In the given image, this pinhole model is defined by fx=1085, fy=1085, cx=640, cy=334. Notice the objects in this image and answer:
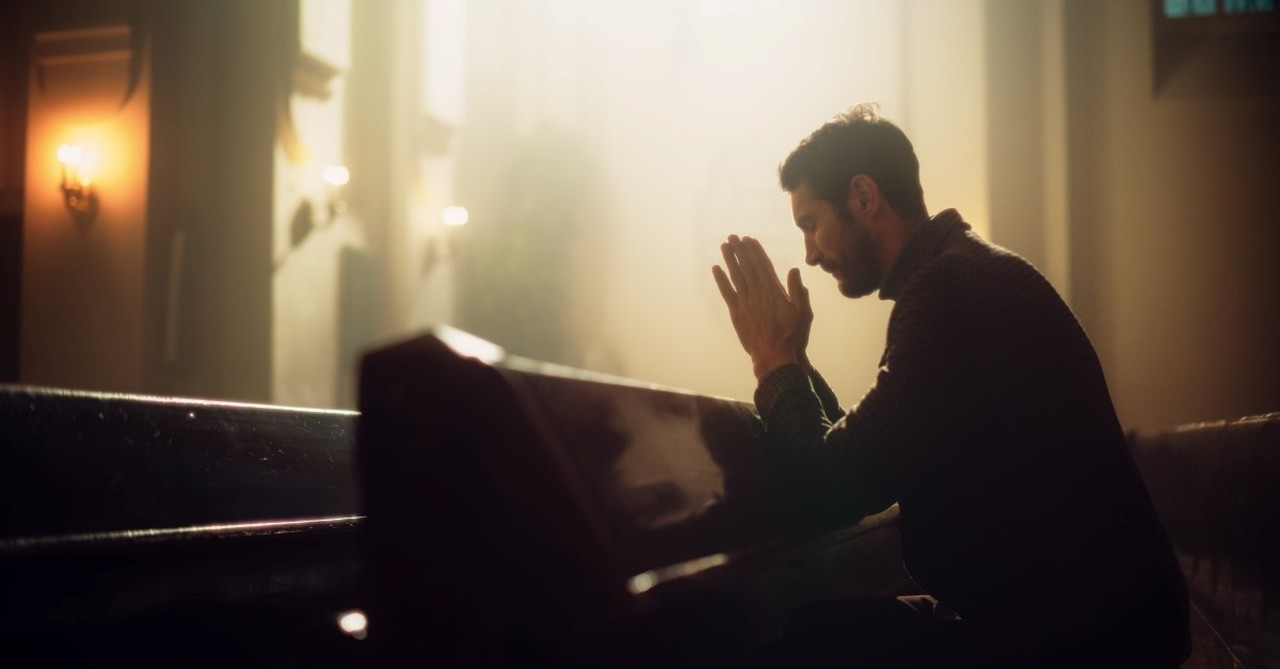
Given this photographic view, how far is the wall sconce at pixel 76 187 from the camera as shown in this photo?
6254 millimetres

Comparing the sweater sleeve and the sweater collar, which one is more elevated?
the sweater collar

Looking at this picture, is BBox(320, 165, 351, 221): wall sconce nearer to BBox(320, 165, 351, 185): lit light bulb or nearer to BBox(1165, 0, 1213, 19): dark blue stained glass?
BBox(320, 165, 351, 185): lit light bulb

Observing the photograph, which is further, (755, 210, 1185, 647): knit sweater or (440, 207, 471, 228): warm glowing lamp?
(440, 207, 471, 228): warm glowing lamp

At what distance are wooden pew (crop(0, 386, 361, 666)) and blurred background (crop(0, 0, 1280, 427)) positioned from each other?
4.67m

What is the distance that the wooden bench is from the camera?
2.36 meters

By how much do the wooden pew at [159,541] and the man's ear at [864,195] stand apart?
1.02 m

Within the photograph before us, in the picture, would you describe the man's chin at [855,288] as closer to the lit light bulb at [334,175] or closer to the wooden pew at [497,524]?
the wooden pew at [497,524]

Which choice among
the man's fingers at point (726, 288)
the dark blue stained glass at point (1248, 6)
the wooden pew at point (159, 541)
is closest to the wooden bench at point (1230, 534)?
the man's fingers at point (726, 288)

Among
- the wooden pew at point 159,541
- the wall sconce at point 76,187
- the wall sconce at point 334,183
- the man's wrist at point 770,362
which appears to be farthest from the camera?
the wall sconce at point 334,183

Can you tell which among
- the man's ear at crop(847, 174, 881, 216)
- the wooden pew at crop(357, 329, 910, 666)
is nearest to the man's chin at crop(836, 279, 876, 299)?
the man's ear at crop(847, 174, 881, 216)

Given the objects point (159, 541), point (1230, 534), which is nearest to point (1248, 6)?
Result: point (1230, 534)

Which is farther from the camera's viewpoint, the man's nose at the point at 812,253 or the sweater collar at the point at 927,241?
the man's nose at the point at 812,253

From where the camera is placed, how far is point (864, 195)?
6.28ft

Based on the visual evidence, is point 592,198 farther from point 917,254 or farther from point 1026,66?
point 917,254
